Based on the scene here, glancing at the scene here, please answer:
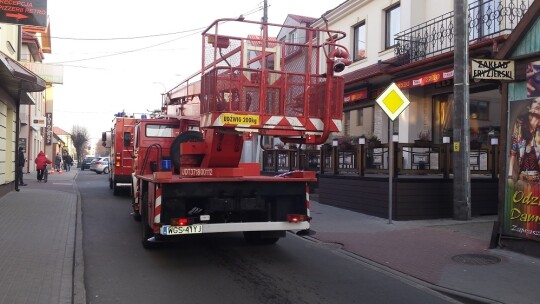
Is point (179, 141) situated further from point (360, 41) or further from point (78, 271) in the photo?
point (360, 41)

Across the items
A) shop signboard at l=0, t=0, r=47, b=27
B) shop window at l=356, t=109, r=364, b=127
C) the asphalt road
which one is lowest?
the asphalt road

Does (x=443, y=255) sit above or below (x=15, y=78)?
below

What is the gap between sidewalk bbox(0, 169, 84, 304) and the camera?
559cm

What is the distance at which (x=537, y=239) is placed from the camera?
747 centimetres

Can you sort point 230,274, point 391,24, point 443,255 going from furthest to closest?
point 391,24
point 443,255
point 230,274

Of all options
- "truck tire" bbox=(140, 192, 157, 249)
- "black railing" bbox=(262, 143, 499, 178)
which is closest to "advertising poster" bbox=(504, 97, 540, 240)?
"black railing" bbox=(262, 143, 499, 178)

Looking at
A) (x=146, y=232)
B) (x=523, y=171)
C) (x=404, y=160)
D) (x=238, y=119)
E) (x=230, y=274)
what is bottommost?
(x=230, y=274)

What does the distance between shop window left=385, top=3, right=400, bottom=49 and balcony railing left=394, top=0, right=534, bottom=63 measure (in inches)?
34.3

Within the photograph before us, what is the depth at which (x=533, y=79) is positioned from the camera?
757 centimetres

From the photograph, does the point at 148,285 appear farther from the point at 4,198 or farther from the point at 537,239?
the point at 4,198

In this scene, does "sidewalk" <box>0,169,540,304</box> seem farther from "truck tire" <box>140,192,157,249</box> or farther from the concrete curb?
"truck tire" <box>140,192,157,249</box>

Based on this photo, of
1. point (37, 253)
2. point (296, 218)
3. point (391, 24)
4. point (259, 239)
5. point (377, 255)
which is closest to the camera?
point (37, 253)

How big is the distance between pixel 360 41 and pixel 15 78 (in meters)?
12.3

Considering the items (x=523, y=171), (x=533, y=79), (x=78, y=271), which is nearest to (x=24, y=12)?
(x=78, y=271)
